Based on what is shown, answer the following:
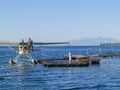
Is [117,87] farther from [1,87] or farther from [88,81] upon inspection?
[1,87]

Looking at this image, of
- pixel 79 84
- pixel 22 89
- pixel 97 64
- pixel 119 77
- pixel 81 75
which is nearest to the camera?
pixel 22 89

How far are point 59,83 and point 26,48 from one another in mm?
42448

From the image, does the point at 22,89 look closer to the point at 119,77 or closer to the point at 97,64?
the point at 119,77

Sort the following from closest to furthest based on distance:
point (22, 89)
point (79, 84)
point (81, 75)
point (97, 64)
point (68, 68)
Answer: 1. point (22, 89)
2. point (79, 84)
3. point (81, 75)
4. point (68, 68)
5. point (97, 64)

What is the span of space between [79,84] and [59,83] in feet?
11.1

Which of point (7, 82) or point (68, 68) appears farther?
point (68, 68)

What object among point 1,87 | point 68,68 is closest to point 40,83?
point 1,87

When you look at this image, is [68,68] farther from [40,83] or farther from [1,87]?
[1,87]

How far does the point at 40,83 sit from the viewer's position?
204ft

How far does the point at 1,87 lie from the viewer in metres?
57.3

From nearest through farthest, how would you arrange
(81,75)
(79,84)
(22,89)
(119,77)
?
(22,89)
(79,84)
(119,77)
(81,75)

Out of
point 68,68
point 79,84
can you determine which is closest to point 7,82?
point 79,84

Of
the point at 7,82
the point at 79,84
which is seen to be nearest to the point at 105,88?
the point at 79,84

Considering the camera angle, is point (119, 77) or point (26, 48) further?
point (26, 48)
